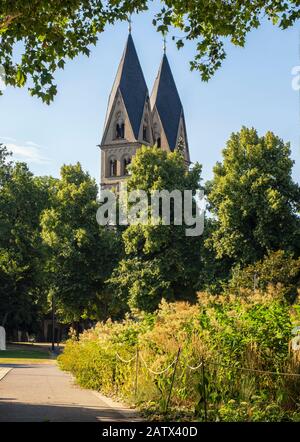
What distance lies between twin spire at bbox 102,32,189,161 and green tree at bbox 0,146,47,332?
2926 cm

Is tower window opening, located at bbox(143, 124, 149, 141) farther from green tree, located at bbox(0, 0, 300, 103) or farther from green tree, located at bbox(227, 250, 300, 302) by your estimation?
green tree, located at bbox(0, 0, 300, 103)

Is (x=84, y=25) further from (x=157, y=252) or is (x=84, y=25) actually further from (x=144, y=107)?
(x=144, y=107)

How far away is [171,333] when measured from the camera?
13852mm

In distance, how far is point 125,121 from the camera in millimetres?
92250

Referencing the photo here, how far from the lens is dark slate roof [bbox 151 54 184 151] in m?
94.7

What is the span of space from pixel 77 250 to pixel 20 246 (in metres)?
7.08

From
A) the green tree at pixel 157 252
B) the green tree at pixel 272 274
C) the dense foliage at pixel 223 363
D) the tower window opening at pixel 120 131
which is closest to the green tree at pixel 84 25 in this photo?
the dense foliage at pixel 223 363

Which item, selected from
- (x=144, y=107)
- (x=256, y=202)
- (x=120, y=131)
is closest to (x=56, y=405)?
(x=256, y=202)

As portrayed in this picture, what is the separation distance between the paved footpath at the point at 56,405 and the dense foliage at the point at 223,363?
0.58 metres

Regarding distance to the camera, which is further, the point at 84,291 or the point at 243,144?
the point at 84,291

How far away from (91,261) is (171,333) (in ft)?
138
